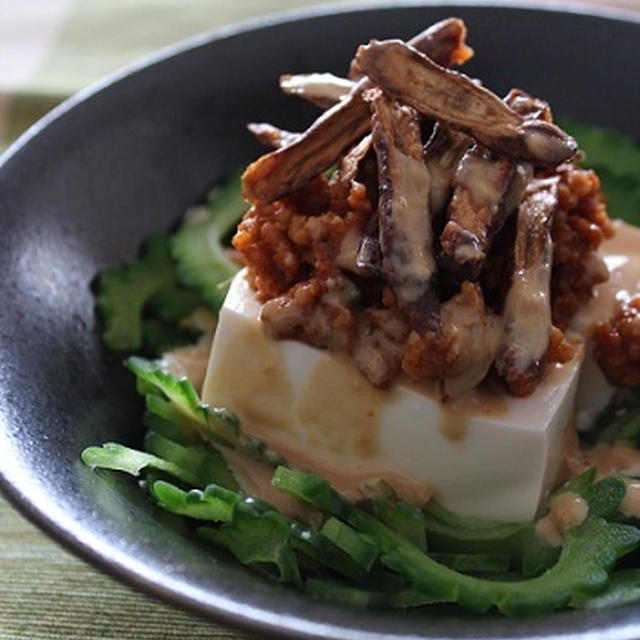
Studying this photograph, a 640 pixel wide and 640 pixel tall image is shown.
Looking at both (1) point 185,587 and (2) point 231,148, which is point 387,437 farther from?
(2) point 231,148

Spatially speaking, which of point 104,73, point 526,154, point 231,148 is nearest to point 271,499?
point 526,154

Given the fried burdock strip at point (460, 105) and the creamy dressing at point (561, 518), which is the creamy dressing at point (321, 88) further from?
the creamy dressing at point (561, 518)

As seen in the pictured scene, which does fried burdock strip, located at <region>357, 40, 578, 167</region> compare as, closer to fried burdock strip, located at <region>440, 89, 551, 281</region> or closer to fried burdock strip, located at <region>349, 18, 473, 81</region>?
fried burdock strip, located at <region>440, 89, 551, 281</region>

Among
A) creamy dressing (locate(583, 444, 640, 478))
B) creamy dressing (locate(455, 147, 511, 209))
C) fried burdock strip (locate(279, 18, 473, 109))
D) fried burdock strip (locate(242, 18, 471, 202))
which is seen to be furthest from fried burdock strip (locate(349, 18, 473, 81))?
creamy dressing (locate(583, 444, 640, 478))

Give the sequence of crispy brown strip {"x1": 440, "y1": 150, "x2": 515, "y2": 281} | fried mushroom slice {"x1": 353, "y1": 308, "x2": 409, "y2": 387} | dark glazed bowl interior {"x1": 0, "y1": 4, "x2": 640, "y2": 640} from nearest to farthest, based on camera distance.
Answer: dark glazed bowl interior {"x1": 0, "y1": 4, "x2": 640, "y2": 640}
crispy brown strip {"x1": 440, "y1": 150, "x2": 515, "y2": 281}
fried mushroom slice {"x1": 353, "y1": 308, "x2": 409, "y2": 387}

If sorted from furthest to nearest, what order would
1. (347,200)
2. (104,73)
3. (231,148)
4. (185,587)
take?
(104,73), (231,148), (347,200), (185,587)

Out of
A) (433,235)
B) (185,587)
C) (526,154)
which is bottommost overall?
(185,587)
